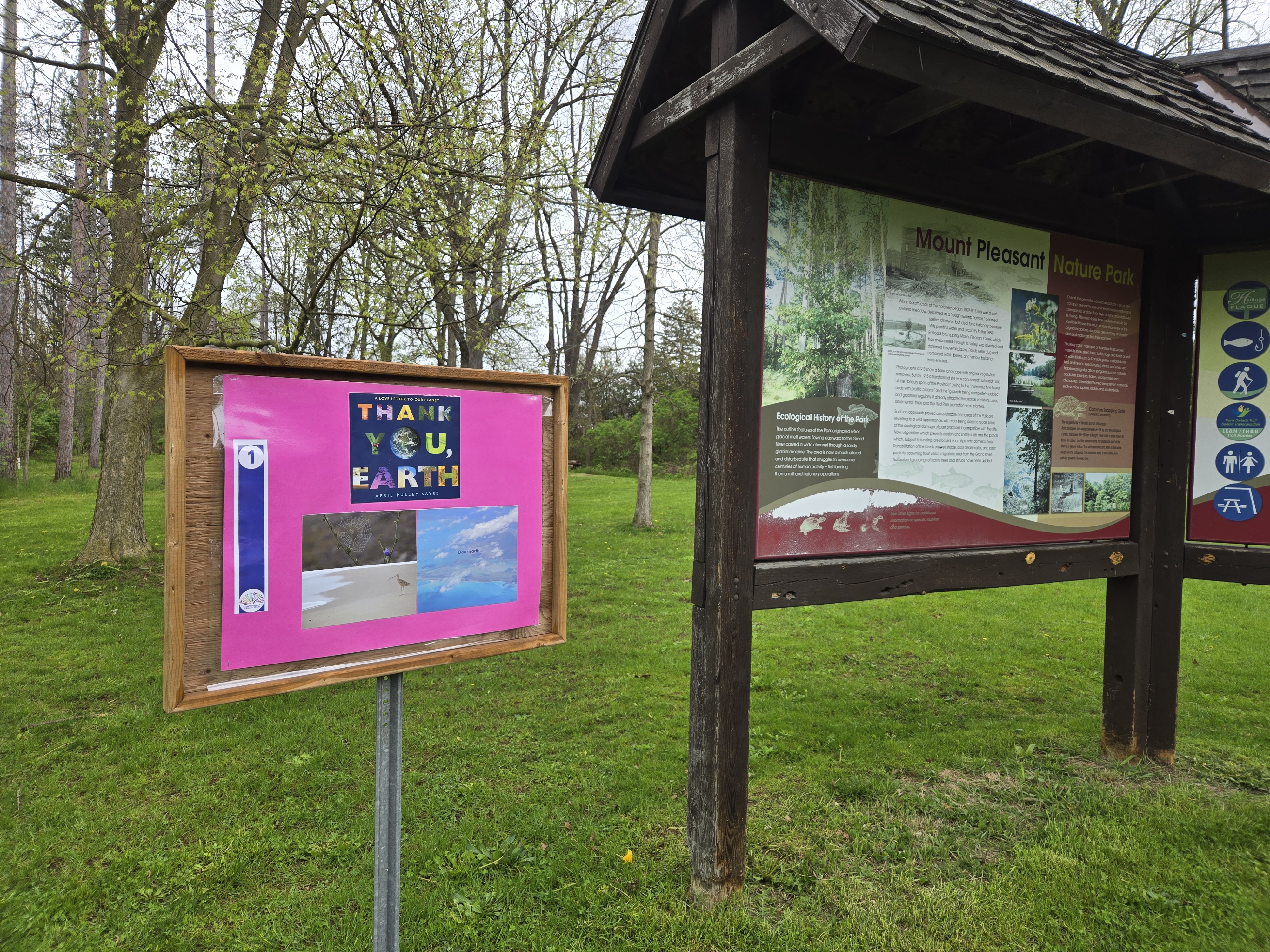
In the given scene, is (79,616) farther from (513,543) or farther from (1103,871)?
(1103,871)

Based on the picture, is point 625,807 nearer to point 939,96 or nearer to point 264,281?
point 939,96

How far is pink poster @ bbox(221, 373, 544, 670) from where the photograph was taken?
6.34 ft

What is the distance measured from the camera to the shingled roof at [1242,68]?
3.91 meters

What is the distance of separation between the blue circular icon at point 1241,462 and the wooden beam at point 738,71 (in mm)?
3403

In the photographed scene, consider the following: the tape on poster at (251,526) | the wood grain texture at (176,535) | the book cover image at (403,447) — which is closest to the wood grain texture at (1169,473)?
the book cover image at (403,447)

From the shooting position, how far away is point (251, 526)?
6.31 ft

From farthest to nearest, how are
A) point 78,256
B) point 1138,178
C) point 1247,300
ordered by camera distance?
point 78,256, point 1247,300, point 1138,178

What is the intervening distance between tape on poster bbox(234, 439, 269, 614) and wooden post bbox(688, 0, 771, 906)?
146 cm

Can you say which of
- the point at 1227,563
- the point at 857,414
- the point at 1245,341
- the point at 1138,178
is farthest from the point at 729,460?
the point at 1245,341

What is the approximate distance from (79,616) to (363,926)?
20.5ft

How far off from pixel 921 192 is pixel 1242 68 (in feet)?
8.89

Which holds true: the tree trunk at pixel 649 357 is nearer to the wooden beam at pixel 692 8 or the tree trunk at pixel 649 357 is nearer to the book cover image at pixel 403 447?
the wooden beam at pixel 692 8

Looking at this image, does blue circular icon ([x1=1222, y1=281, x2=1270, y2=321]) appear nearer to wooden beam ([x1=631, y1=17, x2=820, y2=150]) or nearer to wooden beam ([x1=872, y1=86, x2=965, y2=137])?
wooden beam ([x1=872, y1=86, x2=965, y2=137])

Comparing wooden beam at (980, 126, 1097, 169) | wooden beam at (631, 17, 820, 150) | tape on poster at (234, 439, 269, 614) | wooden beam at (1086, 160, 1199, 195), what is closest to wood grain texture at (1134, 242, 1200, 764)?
wooden beam at (1086, 160, 1199, 195)
